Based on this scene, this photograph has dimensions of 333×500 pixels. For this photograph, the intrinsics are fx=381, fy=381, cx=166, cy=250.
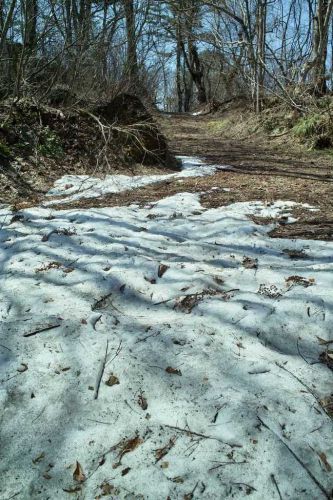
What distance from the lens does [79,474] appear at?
166cm

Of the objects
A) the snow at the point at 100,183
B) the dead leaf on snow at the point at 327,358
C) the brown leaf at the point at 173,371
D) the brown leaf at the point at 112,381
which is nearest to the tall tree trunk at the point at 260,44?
the snow at the point at 100,183

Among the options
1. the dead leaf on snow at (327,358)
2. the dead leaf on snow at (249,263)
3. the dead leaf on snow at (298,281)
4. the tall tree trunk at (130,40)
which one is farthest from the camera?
the tall tree trunk at (130,40)

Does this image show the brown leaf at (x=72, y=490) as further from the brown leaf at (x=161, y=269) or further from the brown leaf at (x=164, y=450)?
the brown leaf at (x=161, y=269)

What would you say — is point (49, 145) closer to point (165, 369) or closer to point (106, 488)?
point (165, 369)

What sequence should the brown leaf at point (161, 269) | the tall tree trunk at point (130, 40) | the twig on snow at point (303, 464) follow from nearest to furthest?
the twig on snow at point (303, 464) → the brown leaf at point (161, 269) → the tall tree trunk at point (130, 40)

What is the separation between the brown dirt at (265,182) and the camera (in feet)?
13.9

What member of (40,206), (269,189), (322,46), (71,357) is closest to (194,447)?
(71,357)

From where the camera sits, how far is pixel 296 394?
1.97 metres

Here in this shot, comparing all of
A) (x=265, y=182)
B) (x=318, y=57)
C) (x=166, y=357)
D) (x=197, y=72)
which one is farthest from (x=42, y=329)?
(x=197, y=72)

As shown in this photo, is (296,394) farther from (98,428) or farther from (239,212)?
(239,212)

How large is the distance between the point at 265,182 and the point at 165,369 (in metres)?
4.41

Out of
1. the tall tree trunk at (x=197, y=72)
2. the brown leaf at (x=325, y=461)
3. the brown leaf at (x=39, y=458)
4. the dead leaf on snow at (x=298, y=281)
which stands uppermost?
the tall tree trunk at (x=197, y=72)

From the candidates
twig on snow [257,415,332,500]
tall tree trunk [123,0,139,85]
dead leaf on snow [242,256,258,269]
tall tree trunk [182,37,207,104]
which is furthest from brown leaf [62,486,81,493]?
tall tree trunk [182,37,207,104]

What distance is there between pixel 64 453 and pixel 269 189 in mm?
4578
